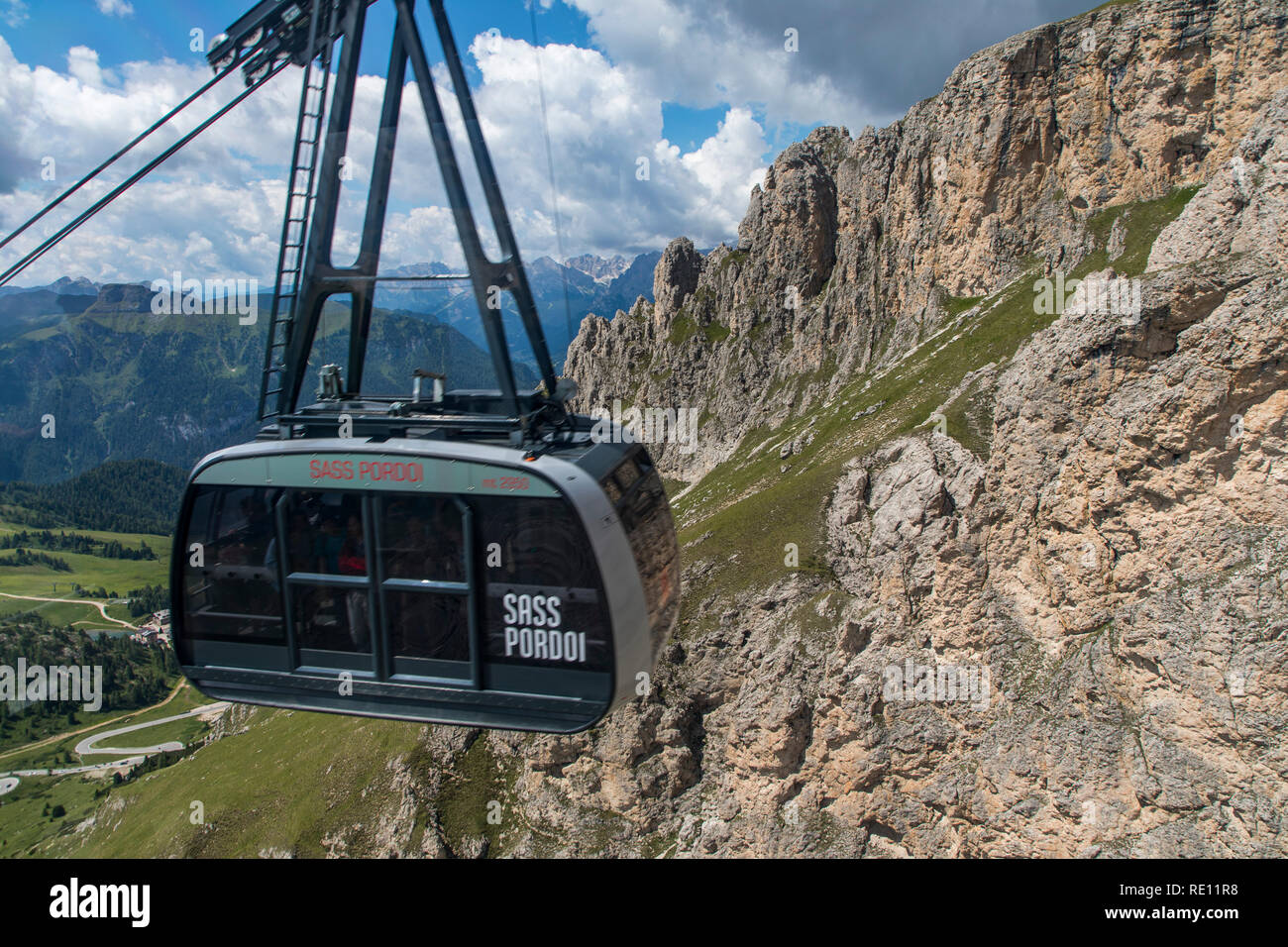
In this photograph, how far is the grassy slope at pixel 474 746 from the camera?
60.2 meters

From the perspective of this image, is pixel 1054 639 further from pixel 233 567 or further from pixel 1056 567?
pixel 233 567

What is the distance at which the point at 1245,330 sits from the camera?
27.7 meters

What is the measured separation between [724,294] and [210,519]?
166 metres

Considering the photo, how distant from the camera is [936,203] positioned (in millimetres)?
98000

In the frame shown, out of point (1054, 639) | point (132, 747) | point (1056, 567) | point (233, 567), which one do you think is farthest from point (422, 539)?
point (132, 747)

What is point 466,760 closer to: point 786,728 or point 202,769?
point 786,728

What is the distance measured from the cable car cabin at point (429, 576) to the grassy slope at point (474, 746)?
1461 inches

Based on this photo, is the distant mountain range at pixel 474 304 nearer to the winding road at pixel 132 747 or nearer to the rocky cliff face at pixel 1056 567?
the rocky cliff face at pixel 1056 567

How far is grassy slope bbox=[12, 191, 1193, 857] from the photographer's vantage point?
6019 centimetres

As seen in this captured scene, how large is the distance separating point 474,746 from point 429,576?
57236 millimetres

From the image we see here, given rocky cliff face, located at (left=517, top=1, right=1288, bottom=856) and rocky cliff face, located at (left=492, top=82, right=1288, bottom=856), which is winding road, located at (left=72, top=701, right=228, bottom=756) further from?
rocky cliff face, located at (left=492, top=82, right=1288, bottom=856)

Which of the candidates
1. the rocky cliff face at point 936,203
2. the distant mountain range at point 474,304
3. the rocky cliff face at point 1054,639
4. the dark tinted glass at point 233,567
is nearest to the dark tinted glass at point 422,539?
the dark tinted glass at point 233,567

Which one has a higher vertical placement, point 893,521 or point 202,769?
point 893,521

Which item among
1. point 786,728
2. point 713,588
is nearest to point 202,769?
point 713,588
